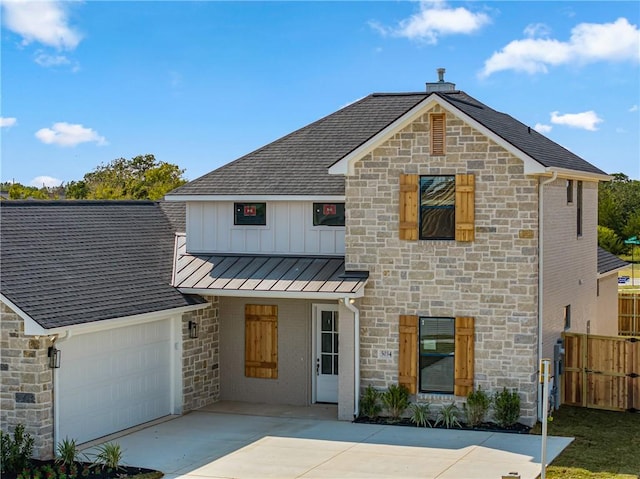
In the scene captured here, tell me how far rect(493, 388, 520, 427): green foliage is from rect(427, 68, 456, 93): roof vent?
772 cm

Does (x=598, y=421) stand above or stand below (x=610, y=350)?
below

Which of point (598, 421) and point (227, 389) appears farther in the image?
point (227, 389)

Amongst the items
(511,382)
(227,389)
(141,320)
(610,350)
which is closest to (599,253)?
(610,350)

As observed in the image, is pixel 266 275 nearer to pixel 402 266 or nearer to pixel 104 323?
pixel 402 266

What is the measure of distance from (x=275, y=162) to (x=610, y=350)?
8231mm

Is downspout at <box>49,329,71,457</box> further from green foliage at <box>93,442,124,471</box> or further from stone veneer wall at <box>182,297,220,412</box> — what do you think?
stone veneer wall at <box>182,297,220,412</box>

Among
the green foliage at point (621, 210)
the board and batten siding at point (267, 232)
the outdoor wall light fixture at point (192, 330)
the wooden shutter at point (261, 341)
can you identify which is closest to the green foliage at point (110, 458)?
the outdoor wall light fixture at point (192, 330)

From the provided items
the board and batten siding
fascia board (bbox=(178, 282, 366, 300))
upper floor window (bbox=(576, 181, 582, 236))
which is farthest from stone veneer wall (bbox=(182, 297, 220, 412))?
upper floor window (bbox=(576, 181, 582, 236))

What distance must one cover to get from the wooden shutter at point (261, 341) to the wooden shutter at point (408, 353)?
3.17m

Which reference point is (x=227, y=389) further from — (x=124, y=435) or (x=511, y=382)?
(x=511, y=382)

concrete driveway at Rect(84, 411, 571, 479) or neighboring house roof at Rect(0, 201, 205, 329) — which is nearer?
concrete driveway at Rect(84, 411, 571, 479)

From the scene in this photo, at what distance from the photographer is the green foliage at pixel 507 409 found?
1728cm

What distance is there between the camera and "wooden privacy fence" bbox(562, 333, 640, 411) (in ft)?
62.0

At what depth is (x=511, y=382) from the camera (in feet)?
57.3
